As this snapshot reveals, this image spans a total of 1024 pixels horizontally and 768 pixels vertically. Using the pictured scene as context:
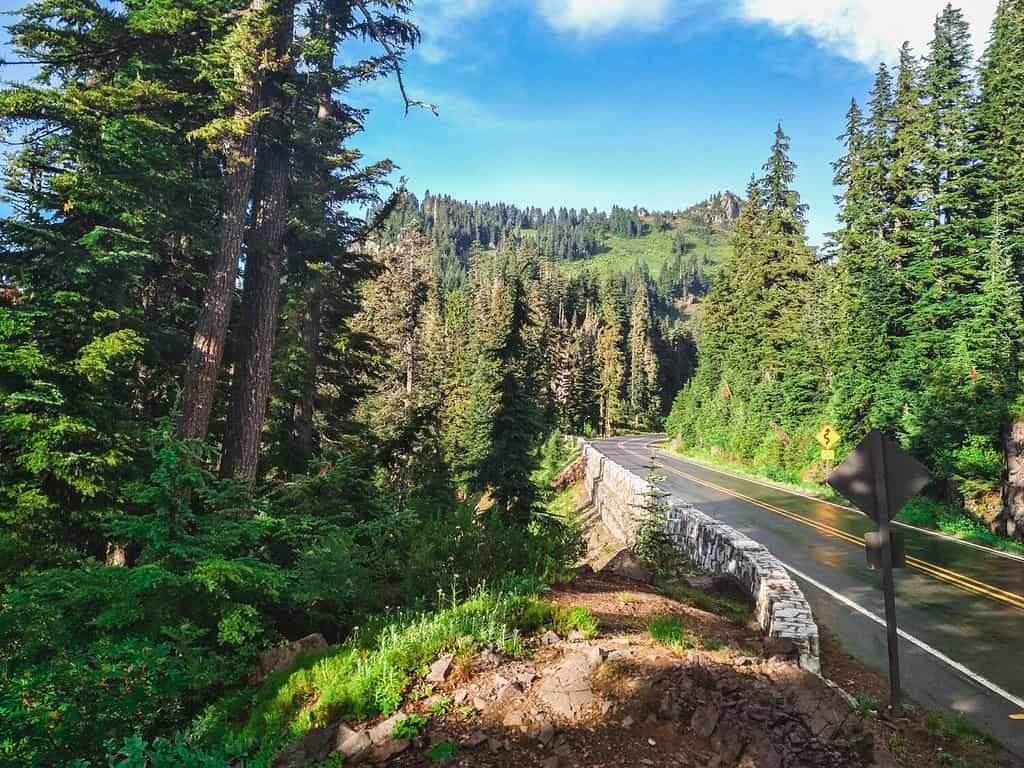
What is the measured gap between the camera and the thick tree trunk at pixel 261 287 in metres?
10.4

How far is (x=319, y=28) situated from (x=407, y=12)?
6.87ft

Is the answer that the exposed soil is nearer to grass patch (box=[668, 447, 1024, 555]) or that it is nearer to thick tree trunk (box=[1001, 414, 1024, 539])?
grass patch (box=[668, 447, 1024, 555])

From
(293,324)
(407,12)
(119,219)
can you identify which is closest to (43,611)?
(119,219)

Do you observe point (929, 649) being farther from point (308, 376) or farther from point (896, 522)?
point (896, 522)

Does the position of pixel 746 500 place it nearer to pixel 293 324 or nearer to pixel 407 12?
pixel 293 324

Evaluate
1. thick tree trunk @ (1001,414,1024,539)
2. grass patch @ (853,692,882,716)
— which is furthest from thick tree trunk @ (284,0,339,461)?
thick tree trunk @ (1001,414,1024,539)

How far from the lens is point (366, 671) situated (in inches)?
171

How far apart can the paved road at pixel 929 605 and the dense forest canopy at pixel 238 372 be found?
16.6 ft

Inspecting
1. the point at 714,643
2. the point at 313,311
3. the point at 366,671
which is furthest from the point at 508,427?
the point at 366,671

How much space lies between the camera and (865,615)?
33.5 ft

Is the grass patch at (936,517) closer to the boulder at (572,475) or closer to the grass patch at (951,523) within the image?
the grass patch at (951,523)

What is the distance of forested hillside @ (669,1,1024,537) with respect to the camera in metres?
19.4

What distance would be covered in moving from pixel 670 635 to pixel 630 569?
428cm

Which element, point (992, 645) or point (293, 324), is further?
point (293, 324)
